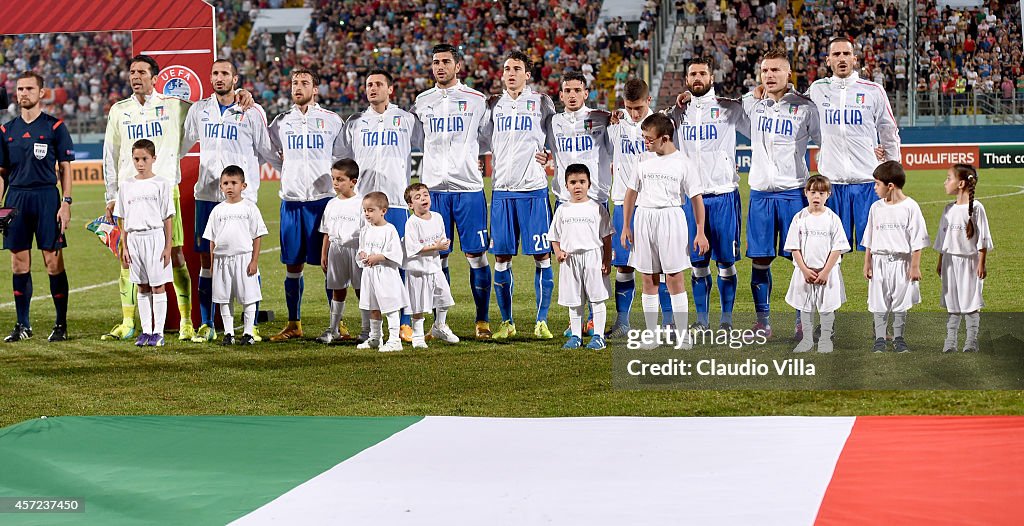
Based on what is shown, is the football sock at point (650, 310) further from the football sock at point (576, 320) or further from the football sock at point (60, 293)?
the football sock at point (60, 293)

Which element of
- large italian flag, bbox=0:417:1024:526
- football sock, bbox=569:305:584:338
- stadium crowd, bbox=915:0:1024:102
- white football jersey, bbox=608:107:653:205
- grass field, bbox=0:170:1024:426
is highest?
stadium crowd, bbox=915:0:1024:102

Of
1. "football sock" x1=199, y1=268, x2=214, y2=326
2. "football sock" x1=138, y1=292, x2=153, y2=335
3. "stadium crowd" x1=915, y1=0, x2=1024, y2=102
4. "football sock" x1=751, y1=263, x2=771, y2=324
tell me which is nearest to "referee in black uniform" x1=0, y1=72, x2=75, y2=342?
"football sock" x1=138, y1=292, x2=153, y2=335

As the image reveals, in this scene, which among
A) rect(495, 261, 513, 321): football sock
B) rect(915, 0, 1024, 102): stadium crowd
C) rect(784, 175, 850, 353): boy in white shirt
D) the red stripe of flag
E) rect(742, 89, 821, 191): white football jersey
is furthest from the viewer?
rect(915, 0, 1024, 102): stadium crowd

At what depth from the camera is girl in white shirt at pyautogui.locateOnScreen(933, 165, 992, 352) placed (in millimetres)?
7469

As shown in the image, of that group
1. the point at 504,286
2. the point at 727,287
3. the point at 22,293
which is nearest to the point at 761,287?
the point at 727,287

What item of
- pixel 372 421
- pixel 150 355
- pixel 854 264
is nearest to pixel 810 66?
pixel 854 264

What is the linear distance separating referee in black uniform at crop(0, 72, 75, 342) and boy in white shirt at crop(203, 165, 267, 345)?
1372 millimetres

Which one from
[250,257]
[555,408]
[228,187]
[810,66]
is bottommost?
[555,408]

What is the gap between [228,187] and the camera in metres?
9.07

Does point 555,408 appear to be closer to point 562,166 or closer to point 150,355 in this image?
point 562,166

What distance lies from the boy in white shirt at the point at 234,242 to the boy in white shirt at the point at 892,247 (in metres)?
4.60

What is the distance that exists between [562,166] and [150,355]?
349 cm

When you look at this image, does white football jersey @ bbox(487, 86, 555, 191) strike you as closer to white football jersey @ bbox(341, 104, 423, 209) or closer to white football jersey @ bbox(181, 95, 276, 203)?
white football jersey @ bbox(341, 104, 423, 209)

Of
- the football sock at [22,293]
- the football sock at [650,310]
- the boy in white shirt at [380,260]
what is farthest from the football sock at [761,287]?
the football sock at [22,293]
